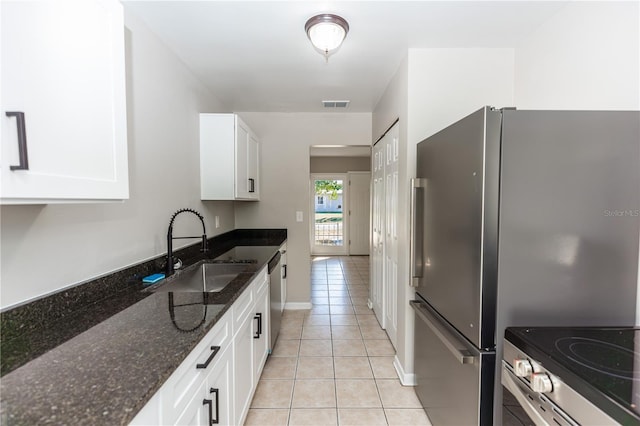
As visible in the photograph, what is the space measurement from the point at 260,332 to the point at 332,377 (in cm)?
72

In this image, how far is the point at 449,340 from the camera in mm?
1411

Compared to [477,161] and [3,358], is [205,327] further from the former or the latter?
[477,161]

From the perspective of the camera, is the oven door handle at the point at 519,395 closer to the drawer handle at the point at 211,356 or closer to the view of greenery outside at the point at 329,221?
the drawer handle at the point at 211,356

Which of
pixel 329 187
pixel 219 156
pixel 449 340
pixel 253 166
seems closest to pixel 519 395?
pixel 449 340

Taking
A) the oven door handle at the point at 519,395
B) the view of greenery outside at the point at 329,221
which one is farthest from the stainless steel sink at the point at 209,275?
the view of greenery outside at the point at 329,221

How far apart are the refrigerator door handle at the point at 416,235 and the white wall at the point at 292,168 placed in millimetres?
1945

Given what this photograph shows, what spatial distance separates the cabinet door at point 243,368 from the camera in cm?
153

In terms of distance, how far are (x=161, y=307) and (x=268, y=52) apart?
1799 millimetres

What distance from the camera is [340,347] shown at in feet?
9.01

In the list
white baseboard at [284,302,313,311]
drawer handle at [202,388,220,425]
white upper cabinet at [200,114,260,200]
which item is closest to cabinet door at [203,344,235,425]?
drawer handle at [202,388,220,425]

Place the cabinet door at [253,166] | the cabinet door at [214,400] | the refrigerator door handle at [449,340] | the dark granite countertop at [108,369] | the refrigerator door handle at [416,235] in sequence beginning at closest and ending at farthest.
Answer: the dark granite countertop at [108,369] → the cabinet door at [214,400] → the refrigerator door handle at [449,340] → the refrigerator door handle at [416,235] → the cabinet door at [253,166]

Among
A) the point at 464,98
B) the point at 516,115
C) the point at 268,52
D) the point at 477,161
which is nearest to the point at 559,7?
the point at 464,98

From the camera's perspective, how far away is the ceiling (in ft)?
5.27

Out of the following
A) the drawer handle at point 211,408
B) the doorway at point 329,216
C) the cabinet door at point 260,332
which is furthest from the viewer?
the doorway at point 329,216
